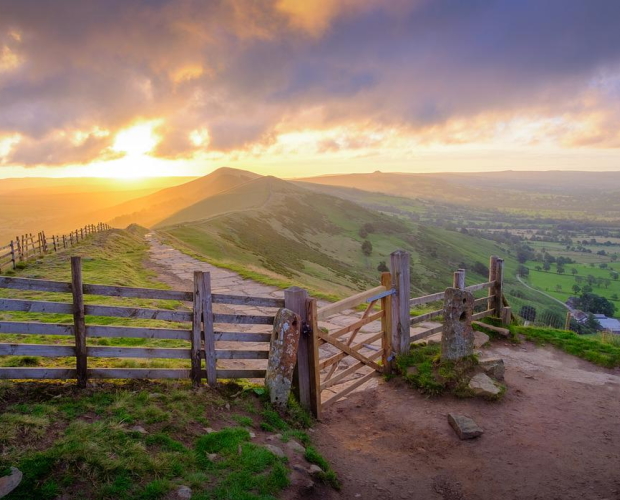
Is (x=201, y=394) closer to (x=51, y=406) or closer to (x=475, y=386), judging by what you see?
(x=51, y=406)

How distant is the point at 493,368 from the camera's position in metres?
8.39

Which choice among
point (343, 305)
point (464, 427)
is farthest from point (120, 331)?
point (464, 427)

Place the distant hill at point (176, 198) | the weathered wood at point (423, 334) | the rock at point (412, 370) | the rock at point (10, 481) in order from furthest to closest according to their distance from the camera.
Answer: the distant hill at point (176, 198)
the weathered wood at point (423, 334)
the rock at point (412, 370)
the rock at point (10, 481)

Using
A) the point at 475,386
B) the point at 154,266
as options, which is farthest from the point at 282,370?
the point at 154,266

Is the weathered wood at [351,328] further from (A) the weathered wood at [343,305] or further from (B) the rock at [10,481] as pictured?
(B) the rock at [10,481]

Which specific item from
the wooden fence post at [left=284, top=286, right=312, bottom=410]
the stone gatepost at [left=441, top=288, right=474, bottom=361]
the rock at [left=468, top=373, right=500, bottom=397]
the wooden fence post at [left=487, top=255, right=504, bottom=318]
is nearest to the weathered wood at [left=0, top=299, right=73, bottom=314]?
the wooden fence post at [left=284, top=286, right=312, bottom=410]

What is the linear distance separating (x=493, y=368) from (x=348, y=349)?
10.4 ft

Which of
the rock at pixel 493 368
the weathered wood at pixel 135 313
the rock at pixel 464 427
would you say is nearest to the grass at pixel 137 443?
the weathered wood at pixel 135 313

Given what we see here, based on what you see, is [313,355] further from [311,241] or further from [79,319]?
[311,241]

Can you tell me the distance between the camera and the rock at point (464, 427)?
21.6 ft

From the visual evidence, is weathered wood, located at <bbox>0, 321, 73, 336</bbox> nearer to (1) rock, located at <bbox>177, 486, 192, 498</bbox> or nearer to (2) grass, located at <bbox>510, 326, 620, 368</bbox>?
(1) rock, located at <bbox>177, 486, 192, 498</bbox>

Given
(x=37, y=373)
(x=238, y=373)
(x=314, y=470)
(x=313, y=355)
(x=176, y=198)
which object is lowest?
(x=314, y=470)

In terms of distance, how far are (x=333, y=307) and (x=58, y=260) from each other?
63.4 ft

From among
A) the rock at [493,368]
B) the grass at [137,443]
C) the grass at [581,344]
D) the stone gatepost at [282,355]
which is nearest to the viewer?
the grass at [137,443]
